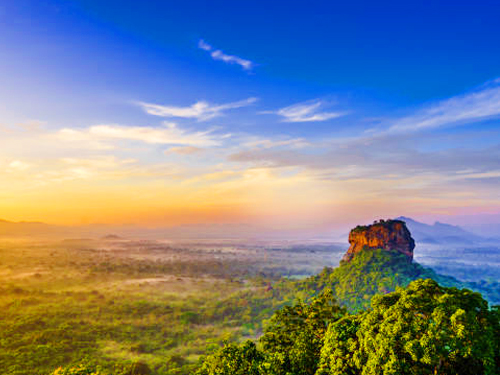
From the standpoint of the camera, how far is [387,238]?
97.9 m

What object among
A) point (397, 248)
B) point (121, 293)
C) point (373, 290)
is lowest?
point (121, 293)

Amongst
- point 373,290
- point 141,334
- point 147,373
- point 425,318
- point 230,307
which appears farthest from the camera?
point 230,307

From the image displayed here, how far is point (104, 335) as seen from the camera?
69.4 meters

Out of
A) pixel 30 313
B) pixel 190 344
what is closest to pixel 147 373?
pixel 190 344

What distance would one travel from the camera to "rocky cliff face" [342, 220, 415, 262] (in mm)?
97625

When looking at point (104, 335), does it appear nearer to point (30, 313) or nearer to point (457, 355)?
point (30, 313)

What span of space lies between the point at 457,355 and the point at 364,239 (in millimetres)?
92333

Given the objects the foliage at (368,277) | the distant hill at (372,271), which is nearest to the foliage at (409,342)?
the foliage at (368,277)

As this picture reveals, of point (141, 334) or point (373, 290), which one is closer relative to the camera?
point (141, 334)

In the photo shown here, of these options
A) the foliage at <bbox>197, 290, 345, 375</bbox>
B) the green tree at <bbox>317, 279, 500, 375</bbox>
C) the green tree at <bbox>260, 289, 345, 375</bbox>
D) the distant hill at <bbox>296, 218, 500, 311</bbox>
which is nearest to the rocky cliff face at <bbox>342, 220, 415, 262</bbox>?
the distant hill at <bbox>296, 218, 500, 311</bbox>

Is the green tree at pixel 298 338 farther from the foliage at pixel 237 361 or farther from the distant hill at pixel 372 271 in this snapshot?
the distant hill at pixel 372 271

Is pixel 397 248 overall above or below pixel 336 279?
above

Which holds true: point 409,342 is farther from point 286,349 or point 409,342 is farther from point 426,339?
point 286,349

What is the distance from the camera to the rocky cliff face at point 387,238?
97.6 metres
